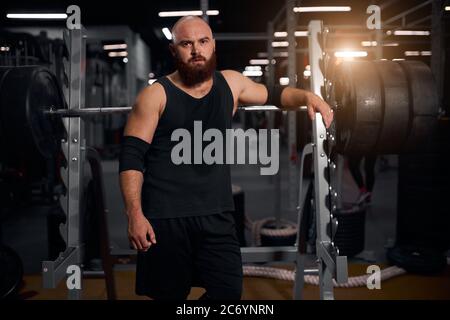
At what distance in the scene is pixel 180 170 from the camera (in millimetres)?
1463

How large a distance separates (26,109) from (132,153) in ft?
1.88

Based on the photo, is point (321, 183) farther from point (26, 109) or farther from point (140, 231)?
point (26, 109)

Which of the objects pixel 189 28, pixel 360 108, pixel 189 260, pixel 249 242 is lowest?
pixel 249 242

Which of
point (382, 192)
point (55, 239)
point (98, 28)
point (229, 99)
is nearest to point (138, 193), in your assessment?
point (229, 99)

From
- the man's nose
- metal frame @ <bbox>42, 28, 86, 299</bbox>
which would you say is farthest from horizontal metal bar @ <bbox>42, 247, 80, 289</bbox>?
the man's nose

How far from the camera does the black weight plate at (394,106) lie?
1.54 m

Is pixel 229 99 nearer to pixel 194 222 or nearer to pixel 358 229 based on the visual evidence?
pixel 194 222

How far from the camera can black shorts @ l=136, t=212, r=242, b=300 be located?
1464 millimetres

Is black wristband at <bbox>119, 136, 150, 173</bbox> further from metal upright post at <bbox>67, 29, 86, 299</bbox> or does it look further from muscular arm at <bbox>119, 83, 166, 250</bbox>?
metal upright post at <bbox>67, 29, 86, 299</bbox>

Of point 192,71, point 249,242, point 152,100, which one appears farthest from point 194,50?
point 249,242

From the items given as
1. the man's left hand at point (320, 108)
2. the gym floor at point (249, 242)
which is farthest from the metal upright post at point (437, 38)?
the man's left hand at point (320, 108)

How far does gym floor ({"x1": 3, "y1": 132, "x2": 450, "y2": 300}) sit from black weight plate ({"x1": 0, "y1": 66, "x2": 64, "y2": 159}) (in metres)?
0.69

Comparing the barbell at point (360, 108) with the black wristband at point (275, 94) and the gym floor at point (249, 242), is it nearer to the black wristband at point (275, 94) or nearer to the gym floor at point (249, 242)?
the black wristband at point (275, 94)
